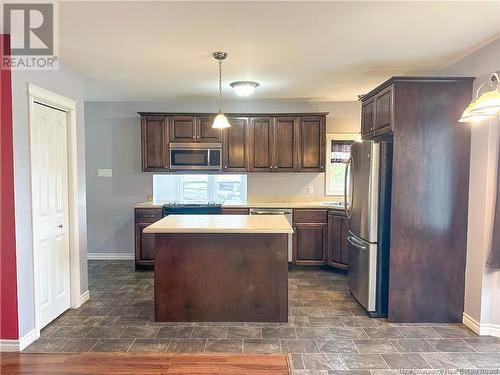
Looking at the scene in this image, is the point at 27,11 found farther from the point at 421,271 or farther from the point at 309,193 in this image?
the point at 309,193

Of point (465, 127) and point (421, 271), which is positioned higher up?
point (465, 127)

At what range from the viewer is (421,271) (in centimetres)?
312

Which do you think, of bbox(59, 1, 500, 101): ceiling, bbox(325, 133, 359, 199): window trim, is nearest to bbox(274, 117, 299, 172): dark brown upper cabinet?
bbox(325, 133, 359, 199): window trim

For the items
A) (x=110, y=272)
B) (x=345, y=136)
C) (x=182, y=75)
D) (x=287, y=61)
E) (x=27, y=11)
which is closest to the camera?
(x=27, y=11)

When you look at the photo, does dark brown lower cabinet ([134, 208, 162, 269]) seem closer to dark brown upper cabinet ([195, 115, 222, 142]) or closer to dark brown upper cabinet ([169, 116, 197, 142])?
dark brown upper cabinet ([169, 116, 197, 142])

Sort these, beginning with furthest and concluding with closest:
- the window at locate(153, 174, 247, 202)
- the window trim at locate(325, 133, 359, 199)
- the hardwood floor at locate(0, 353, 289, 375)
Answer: the window at locate(153, 174, 247, 202) → the window trim at locate(325, 133, 359, 199) → the hardwood floor at locate(0, 353, 289, 375)

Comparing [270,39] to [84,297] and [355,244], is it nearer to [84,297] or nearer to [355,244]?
[355,244]

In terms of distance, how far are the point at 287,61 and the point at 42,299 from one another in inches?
128

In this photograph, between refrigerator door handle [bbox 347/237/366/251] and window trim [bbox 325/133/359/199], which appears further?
window trim [bbox 325/133/359/199]

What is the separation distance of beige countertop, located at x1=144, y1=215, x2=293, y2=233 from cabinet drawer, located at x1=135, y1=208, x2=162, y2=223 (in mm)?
1416

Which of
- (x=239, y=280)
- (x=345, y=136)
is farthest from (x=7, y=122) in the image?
(x=345, y=136)

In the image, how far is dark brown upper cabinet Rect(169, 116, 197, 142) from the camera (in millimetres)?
4934

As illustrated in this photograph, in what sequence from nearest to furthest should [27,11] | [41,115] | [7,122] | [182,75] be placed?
[27,11] → [7,122] → [41,115] → [182,75]

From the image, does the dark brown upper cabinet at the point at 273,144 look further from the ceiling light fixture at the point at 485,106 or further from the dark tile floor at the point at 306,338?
the ceiling light fixture at the point at 485,106
